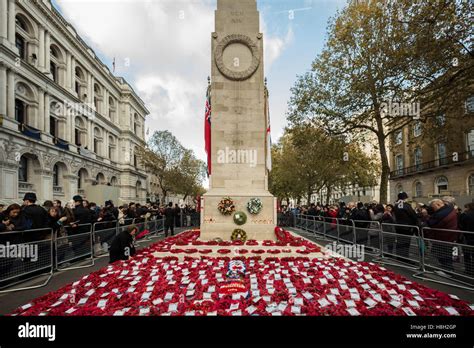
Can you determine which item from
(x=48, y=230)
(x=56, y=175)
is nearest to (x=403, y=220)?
(x=48, y=230)

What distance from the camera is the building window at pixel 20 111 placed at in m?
26.7

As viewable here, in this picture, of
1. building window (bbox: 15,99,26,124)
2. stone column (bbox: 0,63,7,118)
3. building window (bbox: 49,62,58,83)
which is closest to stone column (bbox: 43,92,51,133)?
building window (bbox: 15,99,26,124)

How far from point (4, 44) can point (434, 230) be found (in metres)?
32.0

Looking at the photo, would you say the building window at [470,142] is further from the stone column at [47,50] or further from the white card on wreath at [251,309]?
the stone column at [47,50]

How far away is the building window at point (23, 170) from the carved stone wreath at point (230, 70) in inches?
954

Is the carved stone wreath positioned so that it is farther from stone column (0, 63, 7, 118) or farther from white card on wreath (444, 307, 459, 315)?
stone column (0, 63, 7, 118)

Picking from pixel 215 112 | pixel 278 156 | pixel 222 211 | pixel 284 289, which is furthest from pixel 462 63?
pixel 278 156

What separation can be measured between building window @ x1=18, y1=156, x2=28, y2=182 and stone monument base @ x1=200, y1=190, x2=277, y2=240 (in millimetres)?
23900

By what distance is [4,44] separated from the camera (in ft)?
76.0

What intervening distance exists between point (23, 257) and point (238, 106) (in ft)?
29.5

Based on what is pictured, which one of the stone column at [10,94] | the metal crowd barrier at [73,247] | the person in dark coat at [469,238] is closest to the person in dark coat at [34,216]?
the metal crowd barrier at [73,247]

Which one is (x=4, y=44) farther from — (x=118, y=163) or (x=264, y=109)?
(x=118, y=163)

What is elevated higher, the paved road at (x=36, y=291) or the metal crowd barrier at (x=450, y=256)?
the metal crowd barrier at (x=450, y=256)
